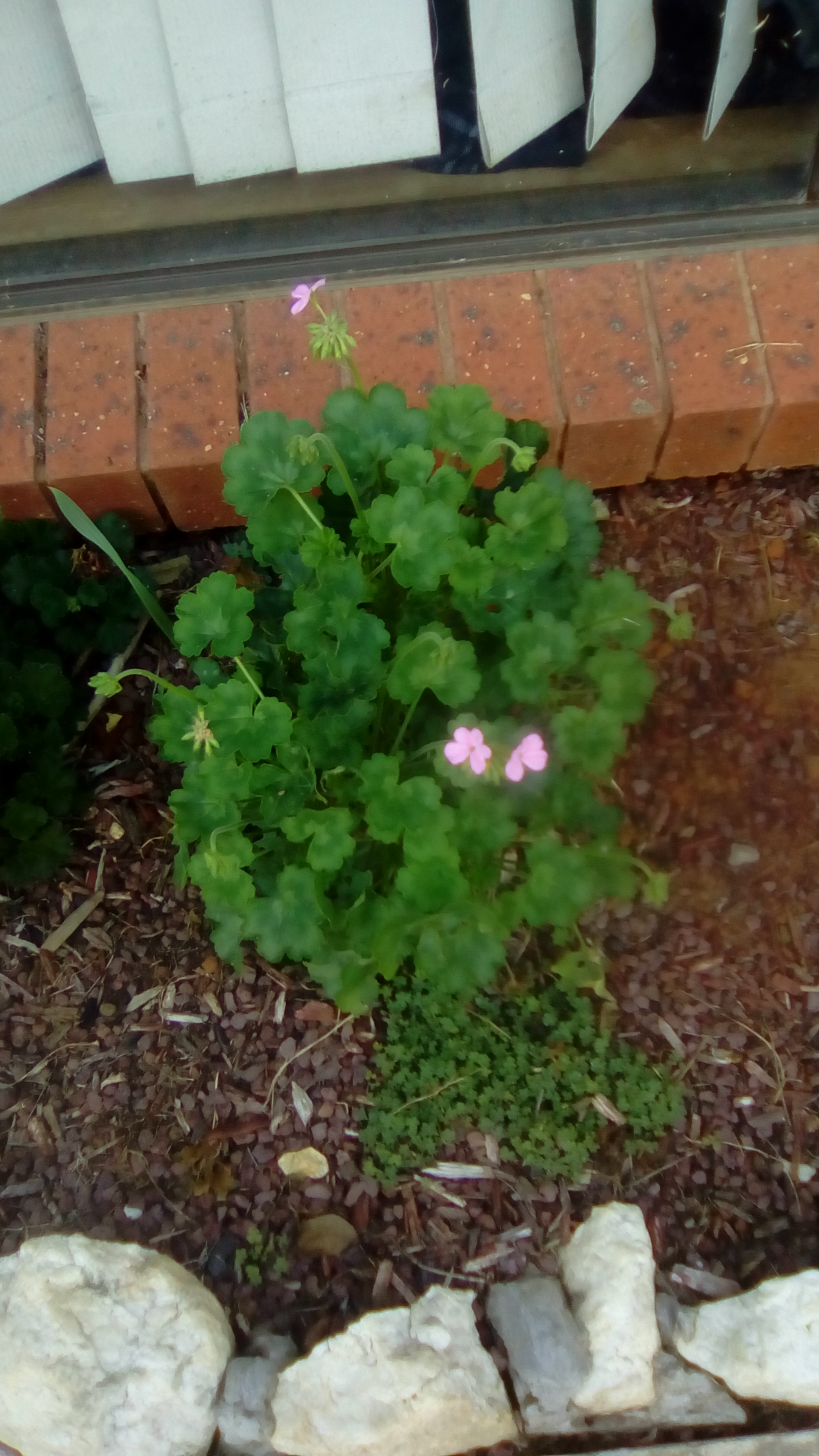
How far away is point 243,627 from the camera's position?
1.22 metres

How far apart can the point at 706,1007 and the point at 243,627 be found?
2.77ft

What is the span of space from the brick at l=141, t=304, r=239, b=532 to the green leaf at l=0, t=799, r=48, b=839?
51 centimetres

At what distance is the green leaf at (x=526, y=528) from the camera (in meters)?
1.15

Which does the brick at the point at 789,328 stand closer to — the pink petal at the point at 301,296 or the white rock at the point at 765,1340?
the pink petal at the point at 301,296

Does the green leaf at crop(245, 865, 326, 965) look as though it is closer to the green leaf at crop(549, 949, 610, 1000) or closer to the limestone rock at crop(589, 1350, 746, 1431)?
the green leaf at crop(549, 949, 610, 1000)

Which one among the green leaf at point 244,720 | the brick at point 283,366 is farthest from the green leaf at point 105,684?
the brick at point 283,366

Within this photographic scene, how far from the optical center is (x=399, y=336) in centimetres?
159

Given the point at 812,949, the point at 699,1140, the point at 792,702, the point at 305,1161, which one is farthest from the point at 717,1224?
the point at 792,702

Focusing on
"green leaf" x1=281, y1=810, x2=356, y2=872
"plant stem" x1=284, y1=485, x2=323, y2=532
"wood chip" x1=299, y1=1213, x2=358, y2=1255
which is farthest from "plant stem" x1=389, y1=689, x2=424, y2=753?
"wood chip" x1=299, y1=1213, x2=358, y2=1255

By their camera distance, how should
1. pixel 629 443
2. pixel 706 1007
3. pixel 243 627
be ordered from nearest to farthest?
pixel 243 627
pixel 706 1007
pixel 629 443

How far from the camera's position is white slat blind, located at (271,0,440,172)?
143 cm

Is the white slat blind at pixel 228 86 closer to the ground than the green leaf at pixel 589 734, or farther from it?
farther from it

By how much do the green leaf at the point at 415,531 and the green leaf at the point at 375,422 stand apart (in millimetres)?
98

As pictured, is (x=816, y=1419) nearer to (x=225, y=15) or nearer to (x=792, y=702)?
(x=792, y=702)
